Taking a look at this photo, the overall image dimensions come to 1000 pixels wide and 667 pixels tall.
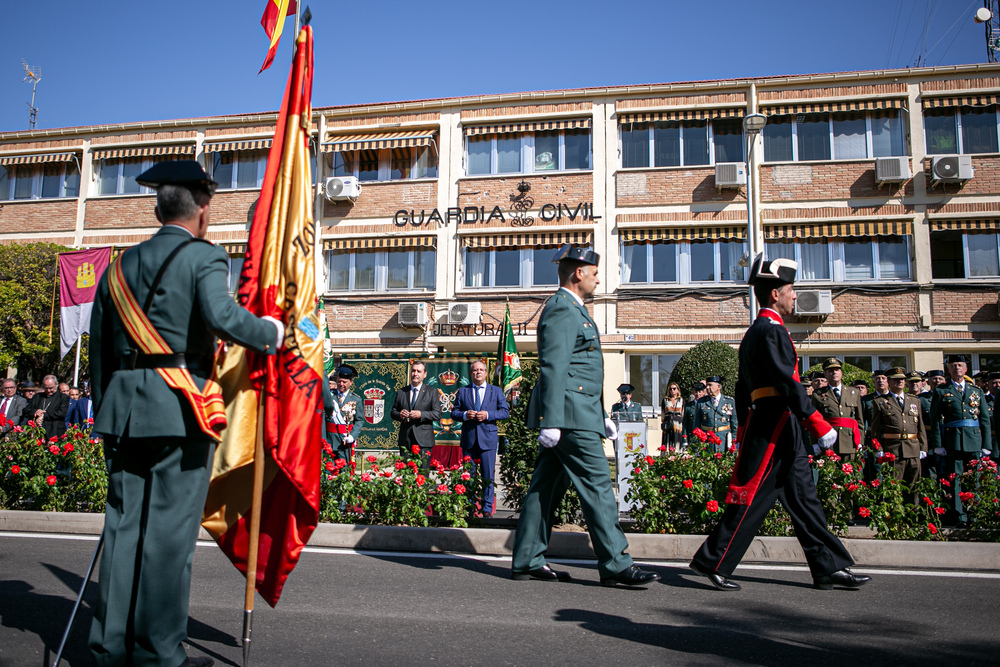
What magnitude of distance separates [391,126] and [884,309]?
1574cm

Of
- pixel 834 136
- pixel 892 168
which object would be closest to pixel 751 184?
pixel 834 136

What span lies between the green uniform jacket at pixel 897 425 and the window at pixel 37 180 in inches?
1057

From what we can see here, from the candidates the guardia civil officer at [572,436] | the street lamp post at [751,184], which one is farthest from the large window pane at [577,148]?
the guardia civil officer at [572,436]

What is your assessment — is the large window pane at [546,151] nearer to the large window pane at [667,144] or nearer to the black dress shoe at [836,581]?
the large window pane at [667,144]

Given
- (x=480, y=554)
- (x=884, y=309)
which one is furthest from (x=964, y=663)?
(x=884, y=309)

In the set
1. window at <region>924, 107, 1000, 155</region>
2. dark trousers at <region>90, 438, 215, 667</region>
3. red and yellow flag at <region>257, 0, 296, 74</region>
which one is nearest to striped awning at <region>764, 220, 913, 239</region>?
window at <region>924, 107, 1000, 155</region>

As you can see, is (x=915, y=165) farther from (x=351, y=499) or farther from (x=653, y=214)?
(x=351, y=499)

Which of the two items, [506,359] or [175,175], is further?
[506,359]

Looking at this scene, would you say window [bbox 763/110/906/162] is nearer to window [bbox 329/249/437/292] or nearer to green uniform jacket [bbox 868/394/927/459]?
window [bbox 329/249/437/292]

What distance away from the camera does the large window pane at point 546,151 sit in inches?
922

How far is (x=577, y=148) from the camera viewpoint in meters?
23.2

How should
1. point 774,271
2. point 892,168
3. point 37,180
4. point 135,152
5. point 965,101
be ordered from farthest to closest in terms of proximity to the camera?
1. point 37,180
2. point 135,152
3. point 965,101
4. point 892,168
5. point 774,271

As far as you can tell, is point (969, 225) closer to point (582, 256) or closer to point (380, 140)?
point (380, 140)

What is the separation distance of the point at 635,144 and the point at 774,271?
1843 cm
